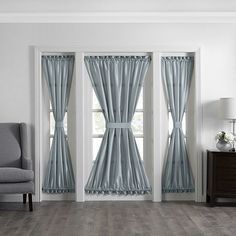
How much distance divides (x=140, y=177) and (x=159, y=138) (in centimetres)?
59

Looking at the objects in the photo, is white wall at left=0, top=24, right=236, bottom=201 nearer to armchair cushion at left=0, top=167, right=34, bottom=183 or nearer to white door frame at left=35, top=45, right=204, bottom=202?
white door frame at left=35, top=45, right=204, bottom=202

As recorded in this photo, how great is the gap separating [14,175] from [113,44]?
2.14 metres

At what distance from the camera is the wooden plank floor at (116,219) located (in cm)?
442

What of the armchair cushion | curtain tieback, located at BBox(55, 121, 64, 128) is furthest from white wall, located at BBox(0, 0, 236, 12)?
the armchair cushion

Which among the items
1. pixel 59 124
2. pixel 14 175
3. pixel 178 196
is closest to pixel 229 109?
pixel 178 196

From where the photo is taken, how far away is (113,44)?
5980 millimetres

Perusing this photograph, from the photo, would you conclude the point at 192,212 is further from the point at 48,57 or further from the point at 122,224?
the point at 48,57

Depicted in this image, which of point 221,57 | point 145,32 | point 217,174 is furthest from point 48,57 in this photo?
point 217,174

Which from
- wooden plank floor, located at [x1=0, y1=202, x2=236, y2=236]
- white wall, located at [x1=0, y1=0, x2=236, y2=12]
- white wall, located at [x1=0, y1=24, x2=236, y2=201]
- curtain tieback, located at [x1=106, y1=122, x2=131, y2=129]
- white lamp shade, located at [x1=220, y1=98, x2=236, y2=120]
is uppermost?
white wall, located at [x1=0, y1=0, x2=236, y2=12]

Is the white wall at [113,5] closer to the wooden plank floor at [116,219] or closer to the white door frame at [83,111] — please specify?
the white door frame at [83,111]

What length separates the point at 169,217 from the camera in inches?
198

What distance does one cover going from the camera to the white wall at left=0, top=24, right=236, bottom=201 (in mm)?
5965

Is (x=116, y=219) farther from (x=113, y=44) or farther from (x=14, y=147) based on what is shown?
(x=113, y=44)

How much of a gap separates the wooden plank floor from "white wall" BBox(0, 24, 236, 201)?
1013 mm
